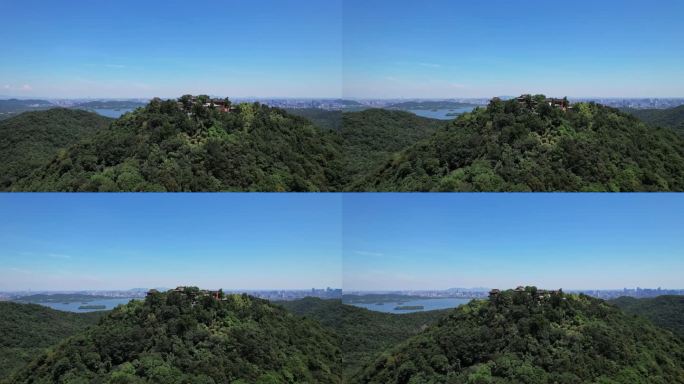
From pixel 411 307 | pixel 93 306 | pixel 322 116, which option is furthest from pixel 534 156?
pixel 93 306

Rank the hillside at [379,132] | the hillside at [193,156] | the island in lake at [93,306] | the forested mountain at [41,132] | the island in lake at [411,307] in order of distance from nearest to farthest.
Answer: the hillside at [193,156] < the island in lake at [93,306] < the island in lake at [411,307] < the forested mountain at [41,132] < the hillside at [379,132]

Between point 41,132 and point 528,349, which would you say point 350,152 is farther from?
point 41,132

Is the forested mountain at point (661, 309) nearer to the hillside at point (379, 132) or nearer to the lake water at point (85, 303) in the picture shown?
the hillside at point (379, 132)

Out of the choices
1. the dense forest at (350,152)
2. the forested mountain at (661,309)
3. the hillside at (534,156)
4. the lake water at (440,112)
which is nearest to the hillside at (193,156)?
the dense forest at (350,152)

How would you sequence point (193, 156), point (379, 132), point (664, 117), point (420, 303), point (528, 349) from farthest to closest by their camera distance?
point (664, 117) < point (379, 132) < point (420, 303) < point (193, 156) < point (528, 349)

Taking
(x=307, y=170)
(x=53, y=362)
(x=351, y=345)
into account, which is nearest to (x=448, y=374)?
(x=351, y=345)

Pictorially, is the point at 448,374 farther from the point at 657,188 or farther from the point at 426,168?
the point at 657,188
